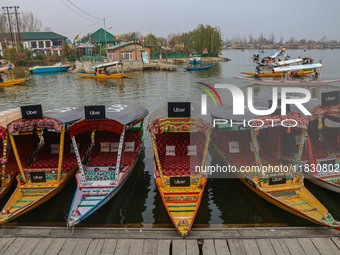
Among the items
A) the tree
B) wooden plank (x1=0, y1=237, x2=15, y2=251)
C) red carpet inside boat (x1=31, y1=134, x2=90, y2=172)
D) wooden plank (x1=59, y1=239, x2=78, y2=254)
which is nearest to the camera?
wooden plank (x1=59, y1=239, x2=78, y2=254)

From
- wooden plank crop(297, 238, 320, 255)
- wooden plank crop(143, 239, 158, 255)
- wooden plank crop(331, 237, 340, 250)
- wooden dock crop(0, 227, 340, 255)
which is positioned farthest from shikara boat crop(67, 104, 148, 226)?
wooden plank crop(331, 237, 340, 250)

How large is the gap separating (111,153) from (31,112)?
3.75 m

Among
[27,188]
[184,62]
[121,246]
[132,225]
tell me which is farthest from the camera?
[184,62]

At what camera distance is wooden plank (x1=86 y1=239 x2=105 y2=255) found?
6.89 metres

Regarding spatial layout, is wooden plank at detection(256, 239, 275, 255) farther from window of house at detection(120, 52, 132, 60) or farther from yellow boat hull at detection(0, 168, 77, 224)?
window of house at detection(120, 52, 132, 60)

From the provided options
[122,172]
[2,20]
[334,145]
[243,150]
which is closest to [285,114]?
[243,150]

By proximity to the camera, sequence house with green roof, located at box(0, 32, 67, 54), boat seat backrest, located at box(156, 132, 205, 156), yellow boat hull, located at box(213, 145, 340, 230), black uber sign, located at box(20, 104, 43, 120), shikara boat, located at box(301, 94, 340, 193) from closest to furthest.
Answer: yellow boat hull, located at box(213, 145, 340, 230), black uber sign, located at box(20, 104, 43, 120), shikara boat, located at box(301, 94, 340, 193), boat seat backrest, located at box(156, 132, 205, 156), house with green roof, located at box(0, 32, 67, 54)

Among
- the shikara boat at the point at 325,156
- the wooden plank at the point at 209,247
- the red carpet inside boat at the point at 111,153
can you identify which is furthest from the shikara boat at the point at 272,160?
the red carpet inside boat at the point at 111,153

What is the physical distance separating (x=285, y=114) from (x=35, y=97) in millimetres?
32639

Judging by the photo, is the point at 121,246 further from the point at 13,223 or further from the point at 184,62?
the point at 184,62

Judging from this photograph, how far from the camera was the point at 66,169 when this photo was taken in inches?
417

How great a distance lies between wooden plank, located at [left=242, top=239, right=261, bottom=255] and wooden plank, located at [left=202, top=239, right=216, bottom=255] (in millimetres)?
844

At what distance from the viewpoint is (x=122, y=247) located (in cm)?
703

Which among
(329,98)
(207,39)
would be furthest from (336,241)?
(207,39)
